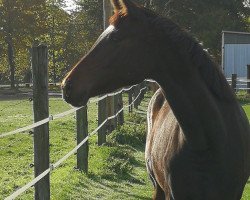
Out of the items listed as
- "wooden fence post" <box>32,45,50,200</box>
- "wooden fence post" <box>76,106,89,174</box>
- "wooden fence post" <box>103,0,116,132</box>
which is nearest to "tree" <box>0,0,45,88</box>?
"wooden fence post" <box>103,0,116,132</box>

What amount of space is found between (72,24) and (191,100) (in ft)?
144

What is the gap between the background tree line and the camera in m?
40.8

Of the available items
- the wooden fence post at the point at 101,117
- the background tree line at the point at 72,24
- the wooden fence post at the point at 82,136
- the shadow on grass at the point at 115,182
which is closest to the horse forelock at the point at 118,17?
the shadow on grass at the point at 115,182

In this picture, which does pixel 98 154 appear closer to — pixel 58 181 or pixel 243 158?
pixel 58 181

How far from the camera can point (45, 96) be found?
504 centimetres

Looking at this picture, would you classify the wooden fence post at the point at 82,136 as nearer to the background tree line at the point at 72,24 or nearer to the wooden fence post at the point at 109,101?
the wooden fence post at the point at 109,101

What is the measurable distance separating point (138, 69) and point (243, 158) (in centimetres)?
104

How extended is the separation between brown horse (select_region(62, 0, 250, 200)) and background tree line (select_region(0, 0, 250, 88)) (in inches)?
1376

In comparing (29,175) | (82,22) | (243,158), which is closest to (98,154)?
(29,175)

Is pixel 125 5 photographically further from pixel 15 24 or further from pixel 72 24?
pixel 72 24

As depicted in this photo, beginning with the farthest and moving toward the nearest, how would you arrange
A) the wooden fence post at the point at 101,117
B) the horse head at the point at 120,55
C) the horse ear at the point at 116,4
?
1. the wooden fence post at the point at 101,117
2. the horse ear at the point at 116,4
3. the horse head at the point at 120,55

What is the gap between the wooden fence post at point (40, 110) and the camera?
4.95 meters

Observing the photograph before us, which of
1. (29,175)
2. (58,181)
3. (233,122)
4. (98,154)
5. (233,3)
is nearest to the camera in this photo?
(233,122)

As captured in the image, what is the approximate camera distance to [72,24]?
46.6 meters
